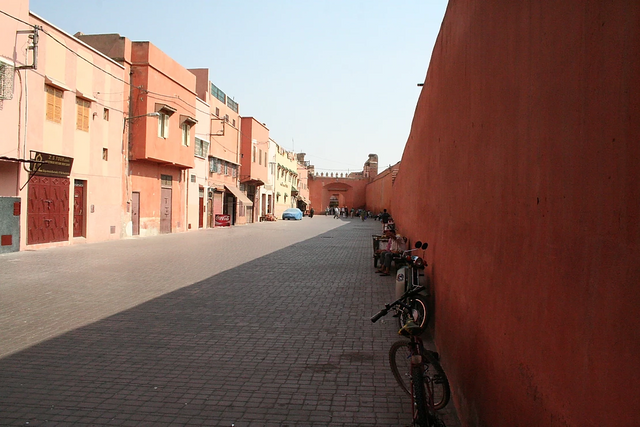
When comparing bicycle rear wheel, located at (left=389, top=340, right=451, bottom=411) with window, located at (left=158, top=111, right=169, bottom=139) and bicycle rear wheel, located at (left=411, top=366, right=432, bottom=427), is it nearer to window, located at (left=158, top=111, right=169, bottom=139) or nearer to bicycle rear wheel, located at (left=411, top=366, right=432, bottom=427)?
bicycle rear wheel, located at (left=411, top=366, right=432, bottom=427)

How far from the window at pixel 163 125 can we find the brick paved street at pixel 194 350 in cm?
1349

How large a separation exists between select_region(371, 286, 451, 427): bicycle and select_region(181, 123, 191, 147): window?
990 inches

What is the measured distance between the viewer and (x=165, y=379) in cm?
514

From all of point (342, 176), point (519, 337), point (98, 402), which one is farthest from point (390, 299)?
point (342, 176)

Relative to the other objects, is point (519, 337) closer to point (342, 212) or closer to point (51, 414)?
point (51, 414)

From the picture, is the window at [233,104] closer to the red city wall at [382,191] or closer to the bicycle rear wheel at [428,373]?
the red city wall at [382,191]

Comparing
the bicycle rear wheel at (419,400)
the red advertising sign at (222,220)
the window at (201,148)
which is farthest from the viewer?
the red advertising sign at (222,220)

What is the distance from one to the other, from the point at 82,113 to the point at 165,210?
8.77 meters

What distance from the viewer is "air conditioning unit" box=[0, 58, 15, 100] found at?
1469cm

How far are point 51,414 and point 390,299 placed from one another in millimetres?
6478

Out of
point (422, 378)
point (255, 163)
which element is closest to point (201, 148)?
point (255, 163)

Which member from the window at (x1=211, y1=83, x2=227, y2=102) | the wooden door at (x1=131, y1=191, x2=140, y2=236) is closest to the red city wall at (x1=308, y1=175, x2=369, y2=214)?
the window at (x1=211, y1=83, x2=227, y2=102)

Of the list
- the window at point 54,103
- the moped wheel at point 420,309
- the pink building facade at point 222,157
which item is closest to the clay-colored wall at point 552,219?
the moped wheel at point 420,309

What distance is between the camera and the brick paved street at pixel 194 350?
4.41m
